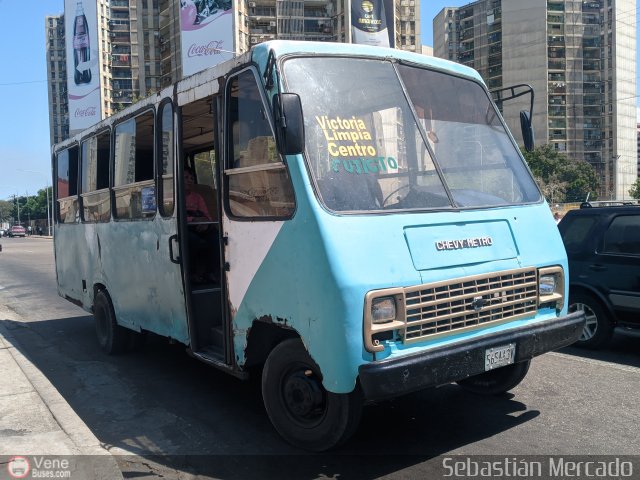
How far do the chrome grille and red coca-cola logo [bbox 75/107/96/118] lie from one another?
7752cm

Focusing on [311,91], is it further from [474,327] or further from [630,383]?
[630,383]

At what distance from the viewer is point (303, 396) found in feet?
13.1

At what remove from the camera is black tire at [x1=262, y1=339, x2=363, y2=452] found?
12.4ft

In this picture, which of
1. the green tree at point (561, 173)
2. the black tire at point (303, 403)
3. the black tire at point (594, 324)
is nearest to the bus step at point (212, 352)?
the black tire at point (303, 403)

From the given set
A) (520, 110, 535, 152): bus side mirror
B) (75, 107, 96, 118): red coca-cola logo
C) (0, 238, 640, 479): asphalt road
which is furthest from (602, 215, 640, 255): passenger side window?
(75, 107, 96, 118): red coca-cola logo

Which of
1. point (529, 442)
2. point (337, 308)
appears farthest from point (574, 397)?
point (337, 308)

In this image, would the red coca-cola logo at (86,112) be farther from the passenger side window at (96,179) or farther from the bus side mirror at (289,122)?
the bus side mirror at (289,122)

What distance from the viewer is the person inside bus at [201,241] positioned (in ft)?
19.1

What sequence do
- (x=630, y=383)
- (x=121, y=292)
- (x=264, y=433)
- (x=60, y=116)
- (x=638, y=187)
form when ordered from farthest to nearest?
(x=60, y=116) → (x=638, y=187) → (x=121, y=292) → (x=630, y=383) → (x=264, y=433)

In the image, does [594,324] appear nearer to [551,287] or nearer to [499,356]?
[551,287]

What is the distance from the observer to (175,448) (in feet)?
14.5

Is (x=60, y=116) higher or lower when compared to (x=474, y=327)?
higher

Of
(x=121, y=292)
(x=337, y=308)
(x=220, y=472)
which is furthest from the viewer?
(x=121, y=292)

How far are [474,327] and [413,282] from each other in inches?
24.8
